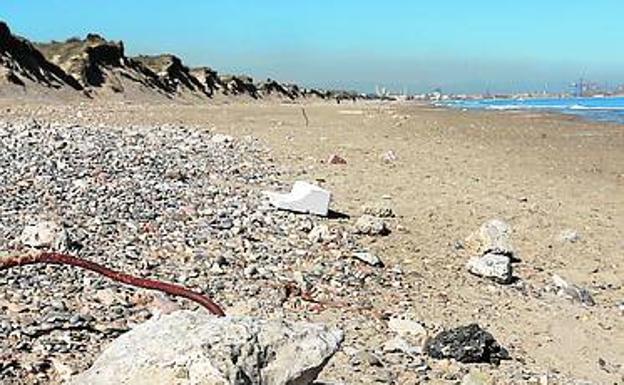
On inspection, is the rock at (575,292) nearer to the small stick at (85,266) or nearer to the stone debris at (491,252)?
the stone debris at (491,252)

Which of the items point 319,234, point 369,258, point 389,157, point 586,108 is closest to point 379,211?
point 319,234

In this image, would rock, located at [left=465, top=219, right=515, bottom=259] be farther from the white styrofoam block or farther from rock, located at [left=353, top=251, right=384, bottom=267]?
the white styrofoam block

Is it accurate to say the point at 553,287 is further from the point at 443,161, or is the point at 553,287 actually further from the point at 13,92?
the point at 13,92

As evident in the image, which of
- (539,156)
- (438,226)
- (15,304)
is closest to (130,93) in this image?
(539,156)

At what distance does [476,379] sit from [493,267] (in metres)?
2.88

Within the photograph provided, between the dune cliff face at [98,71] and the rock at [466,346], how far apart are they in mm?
36766

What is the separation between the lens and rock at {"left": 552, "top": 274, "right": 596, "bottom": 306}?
745 cm

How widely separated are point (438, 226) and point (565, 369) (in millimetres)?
4443

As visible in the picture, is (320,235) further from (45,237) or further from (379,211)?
(45,237)

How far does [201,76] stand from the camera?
8694cm

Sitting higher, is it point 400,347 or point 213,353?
point 213,353

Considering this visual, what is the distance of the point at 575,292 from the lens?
758cm

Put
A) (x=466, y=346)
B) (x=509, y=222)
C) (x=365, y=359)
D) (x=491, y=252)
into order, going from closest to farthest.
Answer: (x=365, y=359) → (x=466, y=346) → (x=491, y=252) → (x=509, y=222)

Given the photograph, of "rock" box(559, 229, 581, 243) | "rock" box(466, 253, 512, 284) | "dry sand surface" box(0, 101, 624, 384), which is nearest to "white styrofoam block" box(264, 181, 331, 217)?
"dry sand surface" box(0, 101, 624, 384)
